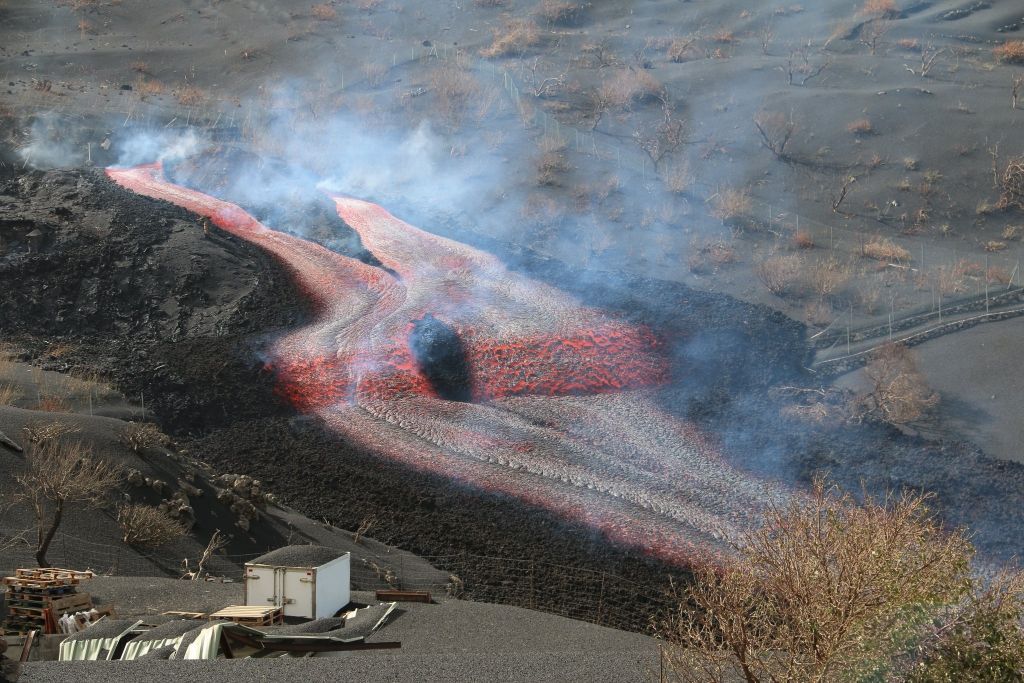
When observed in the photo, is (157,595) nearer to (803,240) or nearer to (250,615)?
(250,615)

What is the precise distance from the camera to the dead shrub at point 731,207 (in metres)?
46.1

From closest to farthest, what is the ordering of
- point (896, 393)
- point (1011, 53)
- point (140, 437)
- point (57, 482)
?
1. point (57, 482)
2. point (140, 437)
3. point (896, 393)
4. point (1011, 53)

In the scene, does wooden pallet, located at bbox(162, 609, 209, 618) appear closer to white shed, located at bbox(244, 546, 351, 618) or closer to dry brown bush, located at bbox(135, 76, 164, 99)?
white shed, located at bbox(244, 546, 351, 618)

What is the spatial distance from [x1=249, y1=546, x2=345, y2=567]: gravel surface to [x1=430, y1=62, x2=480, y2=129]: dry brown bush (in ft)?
121

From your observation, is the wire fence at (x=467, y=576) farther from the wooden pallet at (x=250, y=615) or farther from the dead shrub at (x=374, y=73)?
the dead shrub at (x=374, y=73)

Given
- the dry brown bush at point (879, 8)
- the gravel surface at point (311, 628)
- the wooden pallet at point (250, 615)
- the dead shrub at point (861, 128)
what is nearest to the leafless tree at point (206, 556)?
the wooden pallet at point (250, 615)

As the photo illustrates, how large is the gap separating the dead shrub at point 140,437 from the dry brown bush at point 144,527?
2589 mm

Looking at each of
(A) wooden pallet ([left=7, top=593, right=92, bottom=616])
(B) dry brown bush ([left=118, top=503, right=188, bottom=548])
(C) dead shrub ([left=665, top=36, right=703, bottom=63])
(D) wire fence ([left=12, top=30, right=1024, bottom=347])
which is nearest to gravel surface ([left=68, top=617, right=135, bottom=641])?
(A) wooden pallet ([left=7, top=593, right=92, bottom=616])

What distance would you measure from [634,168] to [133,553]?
110 ft

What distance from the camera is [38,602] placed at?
17.4m

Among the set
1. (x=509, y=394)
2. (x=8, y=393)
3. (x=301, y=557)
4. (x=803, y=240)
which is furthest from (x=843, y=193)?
(x=301, y=557)

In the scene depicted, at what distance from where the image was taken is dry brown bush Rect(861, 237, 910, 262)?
143 feet

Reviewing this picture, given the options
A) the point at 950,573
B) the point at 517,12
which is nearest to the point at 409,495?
the point at 950,573

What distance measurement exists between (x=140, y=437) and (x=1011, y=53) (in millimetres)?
55997
